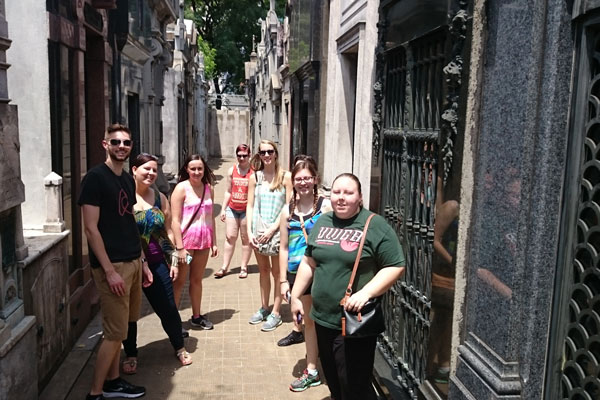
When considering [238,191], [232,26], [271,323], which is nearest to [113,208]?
[271,323]

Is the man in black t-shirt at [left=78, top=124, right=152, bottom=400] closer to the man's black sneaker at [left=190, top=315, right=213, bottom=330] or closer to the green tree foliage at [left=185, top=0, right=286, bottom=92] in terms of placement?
the man's black sneaker at [left=190, top=315, right=213, bottom=330]

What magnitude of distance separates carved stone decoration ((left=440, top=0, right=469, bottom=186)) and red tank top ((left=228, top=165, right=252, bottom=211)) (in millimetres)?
4415

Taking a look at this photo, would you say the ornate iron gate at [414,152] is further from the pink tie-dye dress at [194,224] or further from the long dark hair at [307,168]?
the pink tie-dye dress at [194,224]

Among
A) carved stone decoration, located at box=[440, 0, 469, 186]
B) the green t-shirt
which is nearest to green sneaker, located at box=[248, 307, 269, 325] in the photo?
the green t-shirt

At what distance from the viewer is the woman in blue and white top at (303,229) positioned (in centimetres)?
455

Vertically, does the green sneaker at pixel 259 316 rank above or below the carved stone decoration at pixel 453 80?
below

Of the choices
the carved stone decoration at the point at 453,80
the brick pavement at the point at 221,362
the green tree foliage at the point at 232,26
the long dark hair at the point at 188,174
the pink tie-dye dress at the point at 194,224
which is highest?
the green tree foliage at the point at 232,26

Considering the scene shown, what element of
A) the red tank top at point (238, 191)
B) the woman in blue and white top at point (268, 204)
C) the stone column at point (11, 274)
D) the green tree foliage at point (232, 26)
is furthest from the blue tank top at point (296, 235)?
the green tree foliage at point (232, 26)

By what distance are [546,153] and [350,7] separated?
497cm

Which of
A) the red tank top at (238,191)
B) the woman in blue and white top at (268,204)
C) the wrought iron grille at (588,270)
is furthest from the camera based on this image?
the red tank top at (238,191)

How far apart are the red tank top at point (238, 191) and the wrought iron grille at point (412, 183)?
9.46ft

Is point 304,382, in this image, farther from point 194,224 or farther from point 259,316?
point 194,224

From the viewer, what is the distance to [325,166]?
855 centimetres

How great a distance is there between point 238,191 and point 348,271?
447 cm
